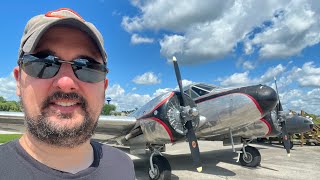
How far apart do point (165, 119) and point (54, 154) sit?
708 cm

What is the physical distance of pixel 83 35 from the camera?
4.52 ft

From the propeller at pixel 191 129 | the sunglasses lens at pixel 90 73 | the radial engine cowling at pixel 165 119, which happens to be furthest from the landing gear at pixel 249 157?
the sunglasses lens at pixel 90 73

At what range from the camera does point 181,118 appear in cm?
847

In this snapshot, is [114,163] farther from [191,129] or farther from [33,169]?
[191,129]

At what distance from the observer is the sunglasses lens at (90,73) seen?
1339 mm

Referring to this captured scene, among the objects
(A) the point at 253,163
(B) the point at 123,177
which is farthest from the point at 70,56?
(A) the point at 253,163

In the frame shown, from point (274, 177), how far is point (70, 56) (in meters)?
10.6

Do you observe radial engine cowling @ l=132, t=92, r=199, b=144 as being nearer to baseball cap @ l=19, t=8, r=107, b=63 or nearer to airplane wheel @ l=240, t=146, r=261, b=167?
airplane wheel @ l=240, t=146, r=261, b=167

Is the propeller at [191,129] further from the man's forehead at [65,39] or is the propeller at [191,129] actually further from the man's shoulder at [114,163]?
the man's forehead at [65,39]

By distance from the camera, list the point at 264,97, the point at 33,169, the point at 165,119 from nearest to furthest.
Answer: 1. the point at 33,169
2. the point at 165,119
3. the point at 264,97

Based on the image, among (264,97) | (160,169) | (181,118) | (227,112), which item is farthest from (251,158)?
(181,118)

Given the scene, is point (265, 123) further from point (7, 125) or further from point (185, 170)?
point (7, 125)

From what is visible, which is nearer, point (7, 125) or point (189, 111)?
point (189, 111)

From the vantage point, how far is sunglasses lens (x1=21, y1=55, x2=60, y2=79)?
1.26 meters
